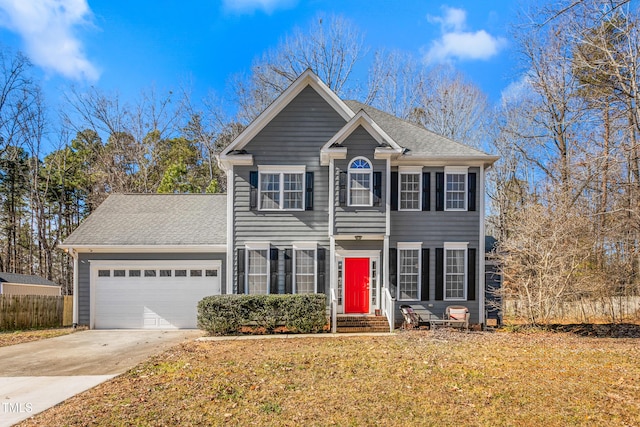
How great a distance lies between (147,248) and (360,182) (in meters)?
7.64

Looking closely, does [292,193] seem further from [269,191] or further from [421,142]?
[421,142]

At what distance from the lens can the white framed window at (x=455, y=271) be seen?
14.2 m

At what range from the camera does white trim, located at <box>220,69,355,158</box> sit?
13852 mm

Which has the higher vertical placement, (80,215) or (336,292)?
(80,215)

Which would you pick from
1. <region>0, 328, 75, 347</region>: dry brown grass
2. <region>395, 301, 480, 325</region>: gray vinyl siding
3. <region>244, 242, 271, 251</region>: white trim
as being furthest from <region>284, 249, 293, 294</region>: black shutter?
<region>0, 328, 75, 347</region>: dry brown grass

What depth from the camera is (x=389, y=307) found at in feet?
42.8

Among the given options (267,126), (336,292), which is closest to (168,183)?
(267,126)

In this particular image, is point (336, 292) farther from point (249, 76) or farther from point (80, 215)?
point (80, 215)

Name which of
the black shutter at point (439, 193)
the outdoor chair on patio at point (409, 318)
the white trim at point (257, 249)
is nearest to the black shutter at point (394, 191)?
the black shutter at point (439, 193)

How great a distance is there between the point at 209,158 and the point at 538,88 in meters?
20.2

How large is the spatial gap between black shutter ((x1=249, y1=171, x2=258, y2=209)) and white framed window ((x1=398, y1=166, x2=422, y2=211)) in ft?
15.7

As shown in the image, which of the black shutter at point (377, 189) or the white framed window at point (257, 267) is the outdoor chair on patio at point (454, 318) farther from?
the white framed window at point (257, 267)

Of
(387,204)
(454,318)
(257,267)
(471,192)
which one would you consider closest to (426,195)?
(471,192)

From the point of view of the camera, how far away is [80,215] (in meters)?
31.2
